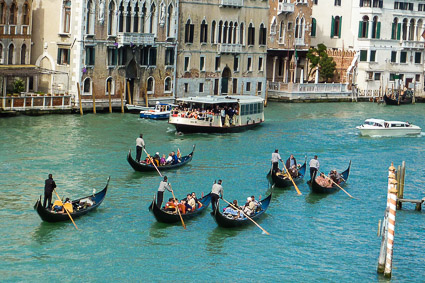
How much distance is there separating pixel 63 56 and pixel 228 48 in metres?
9.98

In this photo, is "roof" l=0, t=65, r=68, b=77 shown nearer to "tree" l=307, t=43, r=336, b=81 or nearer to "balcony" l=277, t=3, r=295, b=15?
"balcony" l=277, t=3, r=295, b=15

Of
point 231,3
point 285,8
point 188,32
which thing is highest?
point 285,8

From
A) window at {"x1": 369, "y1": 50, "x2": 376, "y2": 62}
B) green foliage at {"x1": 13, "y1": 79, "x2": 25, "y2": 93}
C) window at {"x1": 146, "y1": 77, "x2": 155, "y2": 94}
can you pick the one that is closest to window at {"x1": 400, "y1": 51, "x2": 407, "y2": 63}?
window at {"x1": 369, "y1": 50, "x2": 376, "y2": 62}

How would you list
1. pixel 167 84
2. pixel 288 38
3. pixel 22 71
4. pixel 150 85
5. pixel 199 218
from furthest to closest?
pixel 288 38
pixel 167 84
pixel 150 85
pixel 22 71
pixel 199 218

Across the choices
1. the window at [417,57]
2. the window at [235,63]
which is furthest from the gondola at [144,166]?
the window at [417,57]

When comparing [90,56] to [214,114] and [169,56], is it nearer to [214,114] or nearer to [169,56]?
[169,56]

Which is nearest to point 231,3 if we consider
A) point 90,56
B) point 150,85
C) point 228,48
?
→ point 228,48

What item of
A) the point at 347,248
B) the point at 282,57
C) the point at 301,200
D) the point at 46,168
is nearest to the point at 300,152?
the point at 301,200

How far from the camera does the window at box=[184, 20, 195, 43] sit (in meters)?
43.7

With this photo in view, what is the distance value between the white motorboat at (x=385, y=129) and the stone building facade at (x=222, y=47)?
10.7 m

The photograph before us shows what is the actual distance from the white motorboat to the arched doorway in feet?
36.6

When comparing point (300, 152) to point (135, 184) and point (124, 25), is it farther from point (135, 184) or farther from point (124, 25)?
point (124, 25)

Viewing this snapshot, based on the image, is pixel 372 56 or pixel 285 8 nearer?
pixel 285 8

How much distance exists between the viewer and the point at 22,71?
3700 centimetres
